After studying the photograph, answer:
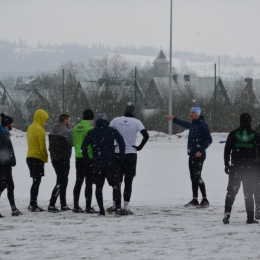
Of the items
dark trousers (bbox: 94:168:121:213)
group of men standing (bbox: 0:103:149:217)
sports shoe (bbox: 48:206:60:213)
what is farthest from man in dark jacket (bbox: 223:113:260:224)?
sports shoe (bbox: 48:206:60:213)

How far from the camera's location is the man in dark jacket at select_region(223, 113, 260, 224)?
917cm

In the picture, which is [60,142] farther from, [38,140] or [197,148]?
[197,148]

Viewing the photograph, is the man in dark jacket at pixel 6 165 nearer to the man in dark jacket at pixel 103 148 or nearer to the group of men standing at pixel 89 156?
the group of men standing at pixel 89 156

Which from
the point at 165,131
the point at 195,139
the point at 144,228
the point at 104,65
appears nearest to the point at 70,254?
the point at 144,228

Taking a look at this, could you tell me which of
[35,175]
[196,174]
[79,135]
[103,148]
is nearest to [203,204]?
[196,174]

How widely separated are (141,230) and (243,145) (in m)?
1.86

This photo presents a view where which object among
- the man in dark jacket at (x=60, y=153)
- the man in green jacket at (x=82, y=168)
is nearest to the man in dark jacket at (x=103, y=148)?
the man in green jacket at (x=82, y=168)

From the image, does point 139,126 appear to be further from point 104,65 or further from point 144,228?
point 104,65

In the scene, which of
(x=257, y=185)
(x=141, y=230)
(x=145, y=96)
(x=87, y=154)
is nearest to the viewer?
(x=141, y=230)

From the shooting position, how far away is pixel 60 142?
10562 mm

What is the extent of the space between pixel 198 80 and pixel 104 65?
137ft

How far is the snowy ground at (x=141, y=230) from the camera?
7.26 metres

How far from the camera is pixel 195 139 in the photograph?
11289 millimetres

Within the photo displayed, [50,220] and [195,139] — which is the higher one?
[195,139]
